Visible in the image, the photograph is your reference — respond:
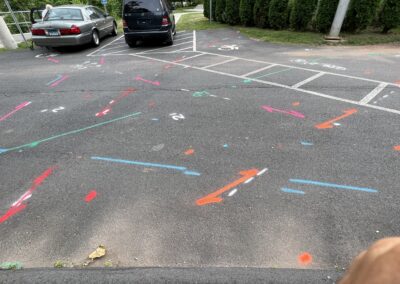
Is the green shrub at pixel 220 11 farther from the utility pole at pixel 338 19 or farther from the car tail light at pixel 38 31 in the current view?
the car tail light at pixel 38 31

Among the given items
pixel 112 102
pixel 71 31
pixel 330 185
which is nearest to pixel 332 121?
pixel 330 185

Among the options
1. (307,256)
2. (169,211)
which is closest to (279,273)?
(307,256)

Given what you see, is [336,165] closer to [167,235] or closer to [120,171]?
[167,235]

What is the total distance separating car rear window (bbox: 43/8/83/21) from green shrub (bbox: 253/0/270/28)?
28.9 ft

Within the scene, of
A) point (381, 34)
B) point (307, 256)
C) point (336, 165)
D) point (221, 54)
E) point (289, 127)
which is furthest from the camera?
point (381, 34)

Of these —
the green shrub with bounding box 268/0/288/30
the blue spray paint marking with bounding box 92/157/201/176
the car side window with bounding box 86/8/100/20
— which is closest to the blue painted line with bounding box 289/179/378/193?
the blue spray paint marking with bounding box 92/157/201/176

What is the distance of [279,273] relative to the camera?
2.25 meters

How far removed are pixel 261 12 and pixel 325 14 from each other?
3687 millimetres

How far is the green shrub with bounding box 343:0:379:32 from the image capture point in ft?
35.0

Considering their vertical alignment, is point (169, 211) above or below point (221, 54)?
above

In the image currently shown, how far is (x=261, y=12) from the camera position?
46.7 feet

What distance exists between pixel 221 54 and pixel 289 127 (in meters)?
6.23

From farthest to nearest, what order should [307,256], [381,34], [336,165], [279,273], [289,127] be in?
[381,34] < [289,127] < [336,165] < [307,256] < [279,273]

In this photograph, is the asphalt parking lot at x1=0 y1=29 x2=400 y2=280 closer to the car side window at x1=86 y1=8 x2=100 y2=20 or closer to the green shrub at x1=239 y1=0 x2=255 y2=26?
the car side window at x1=86 y1=8 x2=100 y2=20
